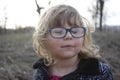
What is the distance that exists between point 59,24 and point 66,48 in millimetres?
186

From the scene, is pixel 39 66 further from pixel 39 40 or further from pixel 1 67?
pixel 1 67

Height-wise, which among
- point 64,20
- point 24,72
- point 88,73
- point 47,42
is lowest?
point 24,72

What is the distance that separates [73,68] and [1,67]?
15.7 ft

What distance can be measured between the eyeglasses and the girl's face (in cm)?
2

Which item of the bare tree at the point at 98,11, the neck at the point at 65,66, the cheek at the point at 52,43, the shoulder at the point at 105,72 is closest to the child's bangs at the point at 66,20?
the cheek at the point at 52,43

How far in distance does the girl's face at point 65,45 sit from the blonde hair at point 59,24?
7 centimetres

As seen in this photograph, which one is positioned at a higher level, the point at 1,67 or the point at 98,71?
the point at 98,71

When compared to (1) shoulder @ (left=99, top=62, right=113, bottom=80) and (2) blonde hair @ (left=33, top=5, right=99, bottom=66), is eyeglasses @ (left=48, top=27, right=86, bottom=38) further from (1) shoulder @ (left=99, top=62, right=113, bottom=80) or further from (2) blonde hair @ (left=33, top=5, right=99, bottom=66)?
(1) shoulder @ (left=99, top=62, right=113, bottom=80)

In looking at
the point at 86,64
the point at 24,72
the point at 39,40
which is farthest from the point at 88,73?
the point at 24,72

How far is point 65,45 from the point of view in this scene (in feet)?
8.80

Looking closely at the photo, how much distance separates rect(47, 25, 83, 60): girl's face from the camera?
2670 millimetres

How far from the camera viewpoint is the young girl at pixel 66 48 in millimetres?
2691

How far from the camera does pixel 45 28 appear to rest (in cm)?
280

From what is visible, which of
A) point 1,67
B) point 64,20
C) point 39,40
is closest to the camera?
point 64,20
